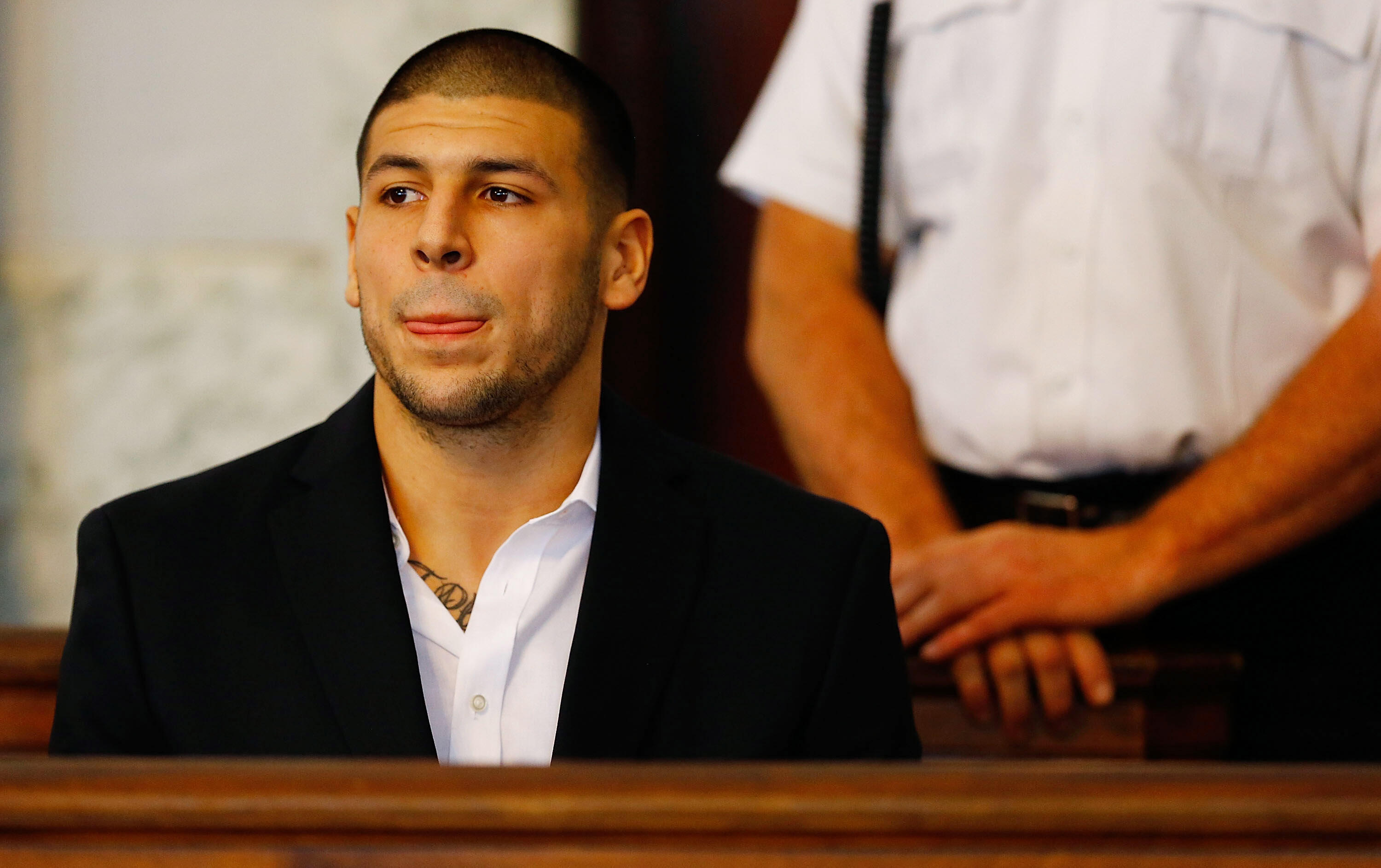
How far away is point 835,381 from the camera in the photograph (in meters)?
1.27

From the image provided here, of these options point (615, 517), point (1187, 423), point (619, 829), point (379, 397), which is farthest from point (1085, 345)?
point (619, 829)

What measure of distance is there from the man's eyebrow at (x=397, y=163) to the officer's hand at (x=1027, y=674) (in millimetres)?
550

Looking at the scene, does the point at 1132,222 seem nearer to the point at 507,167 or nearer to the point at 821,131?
the point at 821,131

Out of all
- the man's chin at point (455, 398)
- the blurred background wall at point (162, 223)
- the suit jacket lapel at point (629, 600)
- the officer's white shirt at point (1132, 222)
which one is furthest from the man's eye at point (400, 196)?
the blurred background wall at point (162, 223)

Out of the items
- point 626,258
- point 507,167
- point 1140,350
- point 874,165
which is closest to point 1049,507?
point 1140,350

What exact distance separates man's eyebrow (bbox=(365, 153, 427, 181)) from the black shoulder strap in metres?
0.62

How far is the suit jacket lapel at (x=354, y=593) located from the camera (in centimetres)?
78

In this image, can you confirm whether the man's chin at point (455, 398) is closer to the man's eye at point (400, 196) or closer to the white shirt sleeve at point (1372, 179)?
the man's eye at point (400, 196)

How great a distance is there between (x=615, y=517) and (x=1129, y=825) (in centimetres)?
40

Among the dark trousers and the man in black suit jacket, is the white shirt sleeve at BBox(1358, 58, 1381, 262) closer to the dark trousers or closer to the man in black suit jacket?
the dark trousers

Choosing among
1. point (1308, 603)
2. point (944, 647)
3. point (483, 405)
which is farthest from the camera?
point (1308, 603)

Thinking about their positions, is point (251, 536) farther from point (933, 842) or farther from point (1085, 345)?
point (1085, 345)

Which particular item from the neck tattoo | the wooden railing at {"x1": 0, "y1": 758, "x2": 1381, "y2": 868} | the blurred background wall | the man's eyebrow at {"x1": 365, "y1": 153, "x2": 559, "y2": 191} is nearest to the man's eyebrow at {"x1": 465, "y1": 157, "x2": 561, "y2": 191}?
the man's eyebrow at {"x1": 365, "y1": 153, "x2": 559, "y2": 191}

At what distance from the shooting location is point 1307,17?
1.20m
